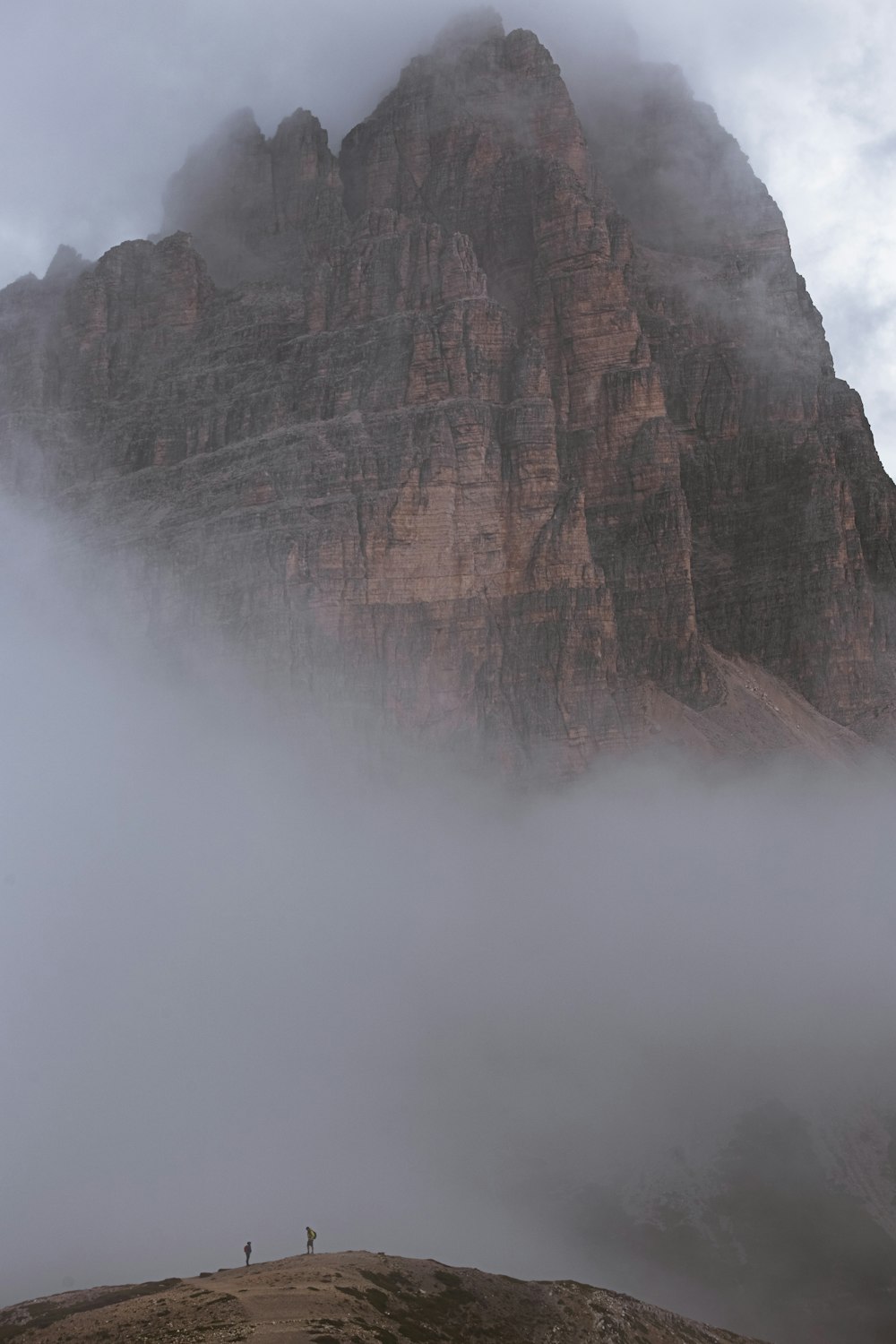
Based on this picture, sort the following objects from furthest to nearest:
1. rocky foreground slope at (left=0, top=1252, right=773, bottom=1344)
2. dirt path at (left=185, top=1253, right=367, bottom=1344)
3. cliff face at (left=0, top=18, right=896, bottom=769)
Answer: cliff face at (left=0, top=18, right=896, bottom=769) < rocky foreground slope at (left=0, top=1252, right=773, bottom=1344) < dirt path at (left=185, top=1253, right=367, bottom=1344)

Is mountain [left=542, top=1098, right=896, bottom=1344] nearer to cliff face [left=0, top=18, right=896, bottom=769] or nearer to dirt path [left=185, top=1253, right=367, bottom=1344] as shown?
dirt path [left=185, top=1253, right=367, bottom=1344]

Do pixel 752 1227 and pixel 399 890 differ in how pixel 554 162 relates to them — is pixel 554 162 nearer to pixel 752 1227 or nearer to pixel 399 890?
pixel 399 890

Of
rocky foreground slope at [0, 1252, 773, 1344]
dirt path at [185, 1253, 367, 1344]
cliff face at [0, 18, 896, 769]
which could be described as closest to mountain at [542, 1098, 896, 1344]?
rocky foreground slope at [0, 1252, 773, 1344]

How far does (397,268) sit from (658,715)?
60257 mm

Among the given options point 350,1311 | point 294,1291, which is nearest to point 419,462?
point 294,1291

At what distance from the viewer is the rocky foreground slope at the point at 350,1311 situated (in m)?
85.2

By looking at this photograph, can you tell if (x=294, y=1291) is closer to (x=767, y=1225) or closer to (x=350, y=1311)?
(x=350, y=1311)

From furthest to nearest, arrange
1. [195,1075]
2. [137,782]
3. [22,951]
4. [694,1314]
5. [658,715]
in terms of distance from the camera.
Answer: [658,715] → [137,782] → [22,951] → [195,1075] → [694,1314]

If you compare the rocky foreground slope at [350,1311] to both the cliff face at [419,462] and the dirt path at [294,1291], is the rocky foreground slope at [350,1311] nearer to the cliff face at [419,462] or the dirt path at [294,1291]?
the dirt path at [294,1291]

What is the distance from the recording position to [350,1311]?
8856 centimetres

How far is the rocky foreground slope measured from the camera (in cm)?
8519

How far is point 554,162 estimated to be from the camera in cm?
19588

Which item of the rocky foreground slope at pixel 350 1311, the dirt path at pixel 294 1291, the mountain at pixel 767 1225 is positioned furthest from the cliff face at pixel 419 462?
the dirt path at pixel 294 1291

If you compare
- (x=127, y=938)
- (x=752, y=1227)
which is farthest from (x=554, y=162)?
(x=752, y=1227)
